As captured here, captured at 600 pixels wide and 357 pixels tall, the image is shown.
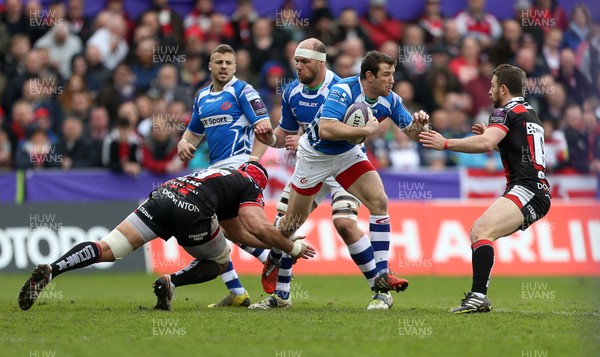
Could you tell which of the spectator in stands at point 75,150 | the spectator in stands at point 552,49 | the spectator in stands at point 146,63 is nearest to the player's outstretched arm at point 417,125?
the spectator in stands at point 75,150

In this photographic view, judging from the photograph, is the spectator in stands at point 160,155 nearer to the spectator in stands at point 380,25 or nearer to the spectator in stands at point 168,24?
the spectator in stands at point 168,24

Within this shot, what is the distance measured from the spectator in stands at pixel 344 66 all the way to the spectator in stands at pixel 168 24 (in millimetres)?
3249

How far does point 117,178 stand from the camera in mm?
18031

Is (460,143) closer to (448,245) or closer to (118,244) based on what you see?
(118,244)

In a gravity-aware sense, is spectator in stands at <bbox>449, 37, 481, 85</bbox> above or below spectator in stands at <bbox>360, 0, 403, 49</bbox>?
below

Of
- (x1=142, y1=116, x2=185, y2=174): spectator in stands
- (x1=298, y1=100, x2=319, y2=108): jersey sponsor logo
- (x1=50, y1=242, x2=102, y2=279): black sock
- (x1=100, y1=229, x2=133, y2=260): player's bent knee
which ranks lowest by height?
(x1=50, y1=242, x2=102, y2=279): black sock

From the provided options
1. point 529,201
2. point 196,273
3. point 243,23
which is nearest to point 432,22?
point 243,23

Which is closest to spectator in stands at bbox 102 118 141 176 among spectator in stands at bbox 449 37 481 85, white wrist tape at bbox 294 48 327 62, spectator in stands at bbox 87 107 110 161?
spectator in stands at bbox 87 107 110 161

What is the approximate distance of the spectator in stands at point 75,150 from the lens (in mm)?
18625

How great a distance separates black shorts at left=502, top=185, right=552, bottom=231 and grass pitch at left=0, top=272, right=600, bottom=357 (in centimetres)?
97

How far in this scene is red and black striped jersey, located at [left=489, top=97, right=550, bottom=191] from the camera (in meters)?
10.3

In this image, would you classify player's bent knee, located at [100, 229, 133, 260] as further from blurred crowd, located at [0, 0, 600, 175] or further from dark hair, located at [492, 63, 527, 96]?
blurred crowd, located at [0, 0, 600, 175]

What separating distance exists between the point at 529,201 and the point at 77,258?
4.44m

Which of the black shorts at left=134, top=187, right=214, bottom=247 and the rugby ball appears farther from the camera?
the rugby ball
